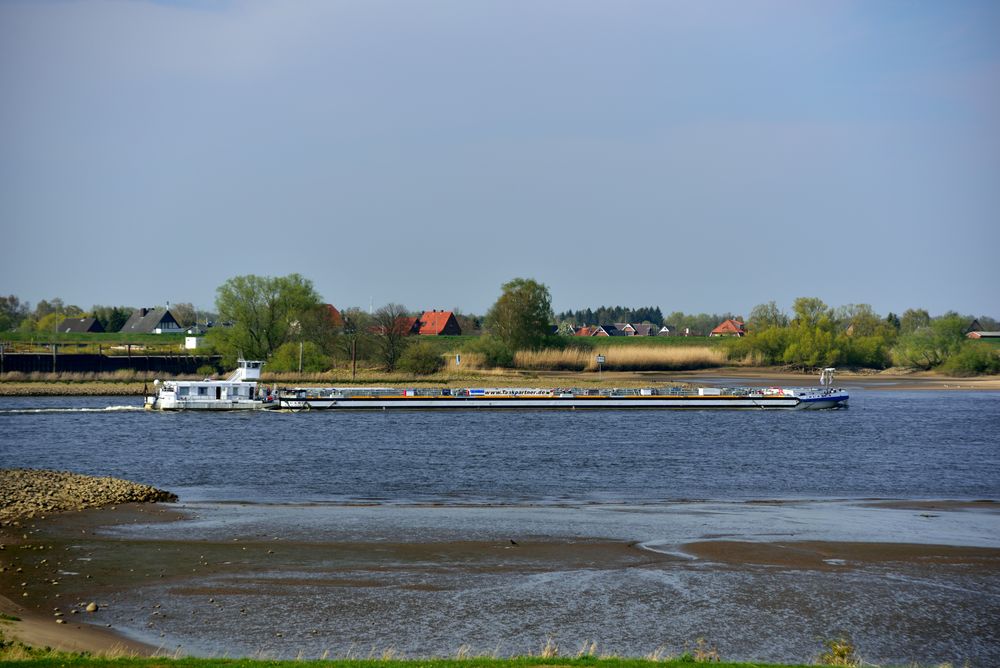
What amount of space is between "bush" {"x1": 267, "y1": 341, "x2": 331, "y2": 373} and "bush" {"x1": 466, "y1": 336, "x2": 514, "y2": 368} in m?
19.8

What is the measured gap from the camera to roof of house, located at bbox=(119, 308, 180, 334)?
170 metres

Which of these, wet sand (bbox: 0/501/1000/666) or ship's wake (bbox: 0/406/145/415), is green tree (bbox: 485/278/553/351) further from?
wet sand (bbox: 0/501/1000/666)

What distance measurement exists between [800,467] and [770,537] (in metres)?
18.6

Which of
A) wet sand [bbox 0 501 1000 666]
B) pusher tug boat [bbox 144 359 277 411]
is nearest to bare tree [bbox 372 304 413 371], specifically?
pusher tug boat [bbox 144 359 277 411]

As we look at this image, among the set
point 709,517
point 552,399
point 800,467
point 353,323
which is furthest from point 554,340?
point 709,517

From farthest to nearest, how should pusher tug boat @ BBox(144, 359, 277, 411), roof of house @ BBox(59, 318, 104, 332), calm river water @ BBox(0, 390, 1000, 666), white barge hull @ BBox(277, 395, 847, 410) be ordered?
roof of house @ BBox(59, 318, 104, 332) → white barge hull @ BBox(277, 395, 847, 410) → pusher tug boat @ BBox(144, 359, 277, 411) → calm river water @ BBox(0, 390, 1000, 666)

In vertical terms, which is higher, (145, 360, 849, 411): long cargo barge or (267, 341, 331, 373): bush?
(267, 341, 331, 373): bush

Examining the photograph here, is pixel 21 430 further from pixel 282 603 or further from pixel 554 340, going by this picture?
pixel 554 340

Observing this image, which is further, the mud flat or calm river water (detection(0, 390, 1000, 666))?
calm river water (detection(0, 390, 1000, 666))

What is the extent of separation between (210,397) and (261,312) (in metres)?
29.6

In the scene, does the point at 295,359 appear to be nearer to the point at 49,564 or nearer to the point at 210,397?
the point at 210,397

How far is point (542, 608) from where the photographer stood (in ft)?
65.0

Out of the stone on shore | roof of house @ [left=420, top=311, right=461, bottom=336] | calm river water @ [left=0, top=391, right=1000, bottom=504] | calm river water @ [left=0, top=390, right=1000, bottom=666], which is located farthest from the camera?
roof of house @ [left=420, top=311, right=461, bottom=336]

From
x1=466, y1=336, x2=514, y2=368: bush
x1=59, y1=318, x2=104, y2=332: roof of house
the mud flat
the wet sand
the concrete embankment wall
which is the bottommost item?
the wet sand
